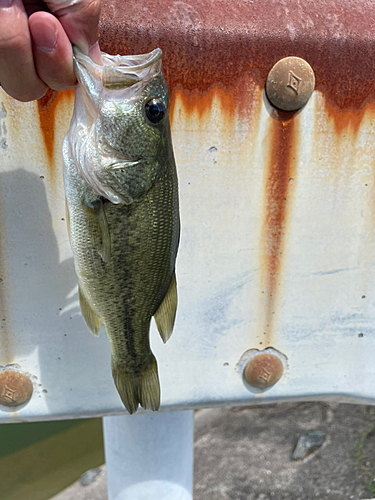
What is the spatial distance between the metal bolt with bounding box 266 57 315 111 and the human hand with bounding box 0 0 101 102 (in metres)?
0.46

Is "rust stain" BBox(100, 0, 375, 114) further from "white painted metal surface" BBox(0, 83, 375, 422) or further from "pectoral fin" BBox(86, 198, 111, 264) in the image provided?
"pectoral fin" BBox(86, 198, 111, 264)

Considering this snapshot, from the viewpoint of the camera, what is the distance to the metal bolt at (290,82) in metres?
1.08

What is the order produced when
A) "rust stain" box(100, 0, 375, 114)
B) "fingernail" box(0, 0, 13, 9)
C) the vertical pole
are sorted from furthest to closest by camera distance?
1. the vertical pole
2. "rust stain" box(100, 0, 375, 114)
3. "fingernail" box(0, 0, 13, 9)

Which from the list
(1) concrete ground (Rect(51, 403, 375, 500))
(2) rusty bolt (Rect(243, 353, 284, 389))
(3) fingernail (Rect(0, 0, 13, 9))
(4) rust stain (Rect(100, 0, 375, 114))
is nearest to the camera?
(3) fingernail (Rect(0, 0, 13, 9))

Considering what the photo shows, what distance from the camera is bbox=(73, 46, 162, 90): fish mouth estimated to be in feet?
2.95

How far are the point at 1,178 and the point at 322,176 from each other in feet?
2.78

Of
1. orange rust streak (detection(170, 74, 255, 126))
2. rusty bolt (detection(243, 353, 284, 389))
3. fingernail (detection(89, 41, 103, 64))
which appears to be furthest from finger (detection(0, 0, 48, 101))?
rusty bolt (detection(243, 353, 284, 389))

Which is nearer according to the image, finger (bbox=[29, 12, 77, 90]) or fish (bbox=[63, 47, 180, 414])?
finger (bbox=[29, 12, 77, 90])

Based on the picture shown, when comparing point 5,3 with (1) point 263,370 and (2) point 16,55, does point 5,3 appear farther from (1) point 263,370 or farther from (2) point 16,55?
(1) point 263,370

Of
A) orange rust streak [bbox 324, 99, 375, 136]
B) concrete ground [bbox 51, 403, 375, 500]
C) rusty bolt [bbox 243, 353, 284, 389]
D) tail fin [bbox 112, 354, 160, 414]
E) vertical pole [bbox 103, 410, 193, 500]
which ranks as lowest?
concrete ground [bbox 51, 403, 375, 500]

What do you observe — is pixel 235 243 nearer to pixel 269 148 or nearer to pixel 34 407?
pixel 269 148

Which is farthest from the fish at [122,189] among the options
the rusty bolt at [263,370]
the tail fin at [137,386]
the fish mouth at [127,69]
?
the rusty bolt at [263,370]

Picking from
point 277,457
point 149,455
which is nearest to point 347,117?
point 149,455

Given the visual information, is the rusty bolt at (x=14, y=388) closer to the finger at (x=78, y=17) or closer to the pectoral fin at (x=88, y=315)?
the pectoral fin at (x=88, y=315)
